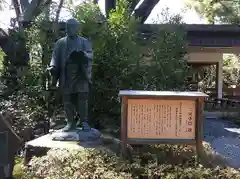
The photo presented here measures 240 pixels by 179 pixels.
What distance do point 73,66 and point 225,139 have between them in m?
4.44

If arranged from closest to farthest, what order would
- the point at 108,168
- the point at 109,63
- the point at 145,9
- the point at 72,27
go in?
the point at 108,168 → the point at 72,27 → the point at 109,63 → the point at 145,9

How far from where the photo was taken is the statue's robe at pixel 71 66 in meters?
5.61

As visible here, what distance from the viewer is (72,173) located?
452 centimetres

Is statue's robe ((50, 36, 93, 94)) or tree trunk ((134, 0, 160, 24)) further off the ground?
tree trunk ((134, 0, 160, 24))

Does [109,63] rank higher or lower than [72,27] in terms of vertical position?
lower

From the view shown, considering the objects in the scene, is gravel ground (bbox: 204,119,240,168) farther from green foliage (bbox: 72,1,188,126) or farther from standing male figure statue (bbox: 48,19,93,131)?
standing male figure statue (bbox: 48,19,93,131)

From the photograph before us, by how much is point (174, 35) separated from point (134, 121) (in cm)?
451

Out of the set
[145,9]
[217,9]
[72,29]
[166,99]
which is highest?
[217,9]

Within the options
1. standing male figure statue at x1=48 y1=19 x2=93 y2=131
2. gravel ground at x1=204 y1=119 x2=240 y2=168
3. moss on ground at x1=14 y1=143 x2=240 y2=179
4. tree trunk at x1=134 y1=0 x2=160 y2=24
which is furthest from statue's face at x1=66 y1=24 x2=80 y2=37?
tree trunk at x1=134 y1=0 x2=160 y2=24

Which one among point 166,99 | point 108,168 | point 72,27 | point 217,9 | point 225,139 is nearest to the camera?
point 108,168

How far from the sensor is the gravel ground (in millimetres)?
6355

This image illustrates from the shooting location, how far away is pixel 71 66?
5.64 m

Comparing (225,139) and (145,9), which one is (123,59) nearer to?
(225,139)

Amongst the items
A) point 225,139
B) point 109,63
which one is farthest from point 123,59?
point 225,139
